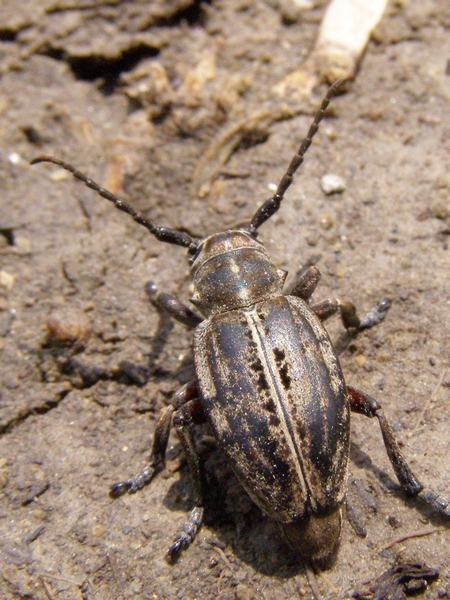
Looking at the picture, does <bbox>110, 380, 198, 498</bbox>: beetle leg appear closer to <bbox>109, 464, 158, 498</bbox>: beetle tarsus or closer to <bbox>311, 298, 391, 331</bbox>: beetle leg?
→ <bbox>109, 464, 158, 498</bbox>: beetle tarsus

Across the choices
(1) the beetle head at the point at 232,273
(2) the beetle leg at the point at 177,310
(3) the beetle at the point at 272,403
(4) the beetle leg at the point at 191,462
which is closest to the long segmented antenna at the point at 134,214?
(3) the beetle at the point at 272,403

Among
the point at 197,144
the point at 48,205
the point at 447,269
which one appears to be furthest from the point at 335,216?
the point at 48,205

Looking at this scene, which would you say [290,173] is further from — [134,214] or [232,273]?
[134,214]

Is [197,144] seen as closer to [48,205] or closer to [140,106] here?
[140,106]

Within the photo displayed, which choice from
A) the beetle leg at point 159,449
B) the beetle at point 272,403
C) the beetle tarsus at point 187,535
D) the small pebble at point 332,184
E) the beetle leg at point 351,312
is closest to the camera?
the beetle at point 272,403

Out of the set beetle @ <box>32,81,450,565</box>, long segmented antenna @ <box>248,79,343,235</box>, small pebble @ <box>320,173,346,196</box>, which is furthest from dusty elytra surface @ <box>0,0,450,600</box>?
long segmented antenna @ <box>248,79,343,235</box>

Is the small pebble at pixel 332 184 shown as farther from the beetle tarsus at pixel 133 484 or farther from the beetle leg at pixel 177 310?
the beetle tarsus at pixel 133 484

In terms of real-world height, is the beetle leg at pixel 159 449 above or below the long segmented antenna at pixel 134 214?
below

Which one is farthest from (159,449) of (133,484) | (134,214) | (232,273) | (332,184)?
(332,184)
